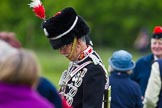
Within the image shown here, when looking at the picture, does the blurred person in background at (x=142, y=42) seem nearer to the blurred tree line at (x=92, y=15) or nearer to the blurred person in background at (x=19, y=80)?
the blurred tree line at (x=92, y=15)

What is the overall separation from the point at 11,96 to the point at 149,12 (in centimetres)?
2394

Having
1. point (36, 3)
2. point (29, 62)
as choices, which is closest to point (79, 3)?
point (36, 3)

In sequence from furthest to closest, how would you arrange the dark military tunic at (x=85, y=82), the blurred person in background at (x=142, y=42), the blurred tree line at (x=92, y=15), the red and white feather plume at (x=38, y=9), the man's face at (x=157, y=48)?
the blurred person in background at (x=142, y=42) → the blurred tree line at (x=92, y=15) → the man's face at (x=157, y=48) → the red and white feather plume at (x=38, y=9) → the dark military tunic at (x=85, y=82)

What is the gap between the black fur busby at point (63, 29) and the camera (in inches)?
272

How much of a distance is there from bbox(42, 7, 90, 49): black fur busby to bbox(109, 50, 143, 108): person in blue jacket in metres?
1.82

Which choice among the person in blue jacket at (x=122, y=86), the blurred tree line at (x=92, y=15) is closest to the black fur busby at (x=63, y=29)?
the person in blue jacket at (x=122, y=86)

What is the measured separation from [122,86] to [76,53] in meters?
1.83

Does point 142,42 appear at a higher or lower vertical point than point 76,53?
higher

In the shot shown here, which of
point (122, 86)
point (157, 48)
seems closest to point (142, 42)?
point (157, 48)

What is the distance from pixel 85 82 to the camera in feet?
22.5

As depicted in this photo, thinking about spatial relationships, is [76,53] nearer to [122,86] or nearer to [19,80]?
[122,86]

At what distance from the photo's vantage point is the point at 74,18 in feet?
22.9

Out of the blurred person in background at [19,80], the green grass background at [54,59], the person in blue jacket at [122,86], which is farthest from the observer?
the green grass background at [54,59]

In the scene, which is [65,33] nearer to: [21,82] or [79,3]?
[21,82]
